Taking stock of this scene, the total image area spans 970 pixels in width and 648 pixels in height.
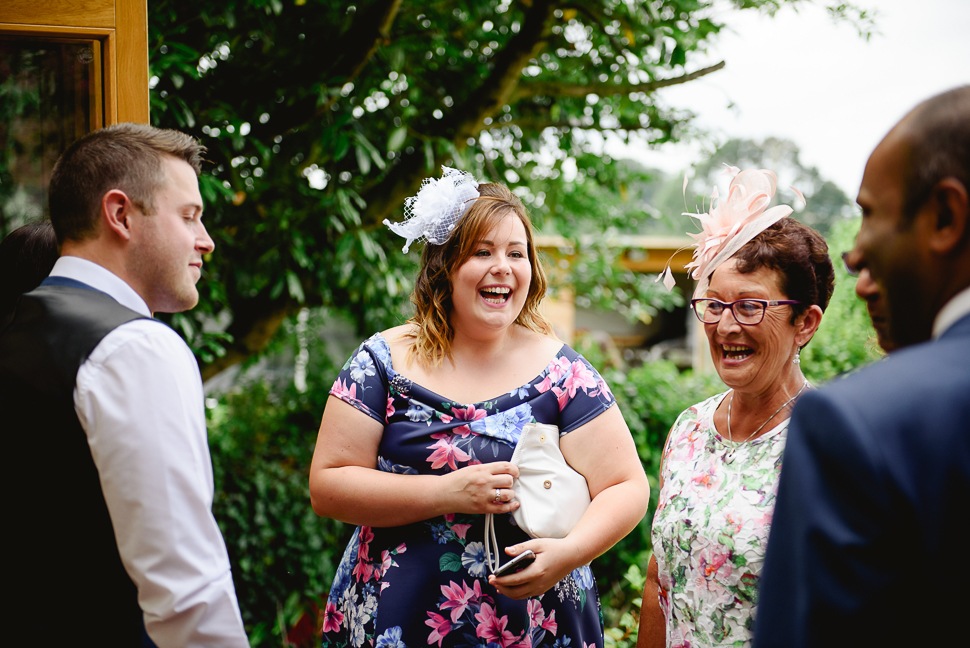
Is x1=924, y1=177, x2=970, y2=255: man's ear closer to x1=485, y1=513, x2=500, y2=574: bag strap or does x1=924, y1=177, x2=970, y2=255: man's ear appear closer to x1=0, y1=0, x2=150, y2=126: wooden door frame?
x1=485, y1=513, x2=500, y2=574: bag strap

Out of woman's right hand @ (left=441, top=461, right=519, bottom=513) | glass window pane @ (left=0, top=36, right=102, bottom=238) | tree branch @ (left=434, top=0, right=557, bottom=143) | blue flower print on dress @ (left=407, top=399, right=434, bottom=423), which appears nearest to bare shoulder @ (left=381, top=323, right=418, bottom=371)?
blue flower print on dress @ (left=407, top=399, right=434, bottom=423)

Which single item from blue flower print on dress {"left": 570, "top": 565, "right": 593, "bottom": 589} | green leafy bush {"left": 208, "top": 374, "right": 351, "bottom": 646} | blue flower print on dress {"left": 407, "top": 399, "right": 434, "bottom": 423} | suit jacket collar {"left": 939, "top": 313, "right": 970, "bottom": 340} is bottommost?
green leafy bush {"left": 208, "top": 374, "right": 351, "bottom": 646}

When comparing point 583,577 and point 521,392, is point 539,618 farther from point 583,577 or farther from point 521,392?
point 521,392

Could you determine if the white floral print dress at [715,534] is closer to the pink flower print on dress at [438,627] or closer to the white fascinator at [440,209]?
the pink flower print on dress at [438,627]

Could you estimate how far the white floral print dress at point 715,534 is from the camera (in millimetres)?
1712

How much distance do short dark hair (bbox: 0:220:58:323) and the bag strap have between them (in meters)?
1.45

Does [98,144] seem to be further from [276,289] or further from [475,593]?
[276,289]

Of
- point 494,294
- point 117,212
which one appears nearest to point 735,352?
point 494,294

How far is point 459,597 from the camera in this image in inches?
75.6

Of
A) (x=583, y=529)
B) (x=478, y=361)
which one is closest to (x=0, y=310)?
(x=478, y=361)

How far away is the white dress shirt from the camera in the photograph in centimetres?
131

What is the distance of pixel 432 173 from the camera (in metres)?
3.99

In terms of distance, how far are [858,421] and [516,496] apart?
122 cm

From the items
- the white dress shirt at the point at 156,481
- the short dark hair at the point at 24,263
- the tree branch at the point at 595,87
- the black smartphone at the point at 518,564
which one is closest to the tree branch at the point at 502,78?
the tree branch at the point at 595,87
